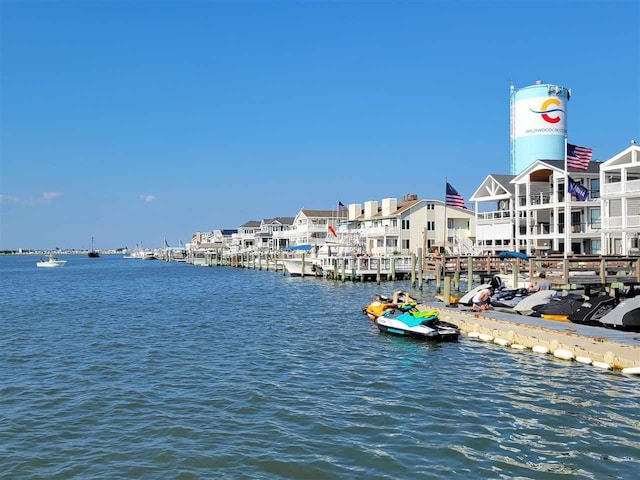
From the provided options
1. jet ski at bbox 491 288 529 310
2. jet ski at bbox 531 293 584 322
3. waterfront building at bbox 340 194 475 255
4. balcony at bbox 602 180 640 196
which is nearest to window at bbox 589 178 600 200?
balcony at bbox 602 180 640 196

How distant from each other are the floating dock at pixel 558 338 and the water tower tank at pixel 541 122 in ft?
167

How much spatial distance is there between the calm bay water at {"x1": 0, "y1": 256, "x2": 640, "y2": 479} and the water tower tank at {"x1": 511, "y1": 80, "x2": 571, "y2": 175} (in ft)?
178

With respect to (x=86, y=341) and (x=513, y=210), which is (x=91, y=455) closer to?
(x=86, y=341)

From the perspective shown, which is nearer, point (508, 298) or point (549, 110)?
point (508, 298)

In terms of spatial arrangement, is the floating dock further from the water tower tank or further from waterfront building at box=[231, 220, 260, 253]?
waterfront building at box=[231, 220, 260, 253]

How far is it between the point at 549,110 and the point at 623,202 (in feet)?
115

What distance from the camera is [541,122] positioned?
245 feet

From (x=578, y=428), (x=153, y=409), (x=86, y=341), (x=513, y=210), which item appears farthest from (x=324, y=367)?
(x=513, y=210)

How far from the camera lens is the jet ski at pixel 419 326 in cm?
2530

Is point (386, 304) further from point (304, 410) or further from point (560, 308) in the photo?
point (304, 410)

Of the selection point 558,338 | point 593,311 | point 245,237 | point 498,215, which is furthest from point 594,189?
point 245,237

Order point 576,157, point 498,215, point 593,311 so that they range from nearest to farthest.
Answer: point 593,311 < point 576,157 < point 498,215

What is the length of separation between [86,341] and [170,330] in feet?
15.2

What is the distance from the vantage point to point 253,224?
14638 cm
